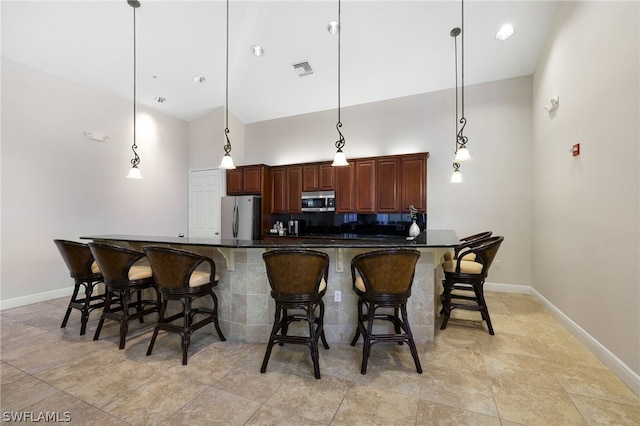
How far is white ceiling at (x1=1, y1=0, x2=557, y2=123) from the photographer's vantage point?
3201 millimetres

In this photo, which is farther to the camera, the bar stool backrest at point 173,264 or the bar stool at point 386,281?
the bar stool backrest at point 173,264

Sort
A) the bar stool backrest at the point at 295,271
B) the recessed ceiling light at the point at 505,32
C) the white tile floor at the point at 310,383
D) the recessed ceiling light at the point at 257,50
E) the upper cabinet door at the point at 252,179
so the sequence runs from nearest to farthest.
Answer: the white tile floor at the point at 310,383 → the bar stool backrest at the point at 295,271 → the recessed ceiling light at the point at 505,32 → the recessed ceiling light at the point at 257,50 → the upper cabinet door at the point at 252,179

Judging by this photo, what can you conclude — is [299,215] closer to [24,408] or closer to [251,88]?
[251,88]

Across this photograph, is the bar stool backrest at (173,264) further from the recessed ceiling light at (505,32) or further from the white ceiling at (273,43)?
the recessed ceiling light at (505,32)

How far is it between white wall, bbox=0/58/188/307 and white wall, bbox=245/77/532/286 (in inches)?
158

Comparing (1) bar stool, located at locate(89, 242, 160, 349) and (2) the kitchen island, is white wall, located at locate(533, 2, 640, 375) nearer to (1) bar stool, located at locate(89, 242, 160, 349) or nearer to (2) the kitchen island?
(2) the kitchen island

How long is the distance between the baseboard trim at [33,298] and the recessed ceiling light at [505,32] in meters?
7.17

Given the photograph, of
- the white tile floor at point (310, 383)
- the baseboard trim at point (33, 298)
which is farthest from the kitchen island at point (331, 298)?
the baseboard trim at point (33, 298)

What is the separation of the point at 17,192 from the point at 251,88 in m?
3.71

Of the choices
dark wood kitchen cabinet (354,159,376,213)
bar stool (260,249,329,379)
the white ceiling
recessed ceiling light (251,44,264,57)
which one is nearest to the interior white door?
the white ceiling

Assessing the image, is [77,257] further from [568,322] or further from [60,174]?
[568,322]

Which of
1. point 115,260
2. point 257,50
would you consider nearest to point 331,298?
point 115,260

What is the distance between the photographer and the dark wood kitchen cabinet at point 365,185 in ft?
15.5

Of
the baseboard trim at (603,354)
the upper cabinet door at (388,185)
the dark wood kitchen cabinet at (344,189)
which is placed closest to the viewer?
the baseboard trim at (603,354)
